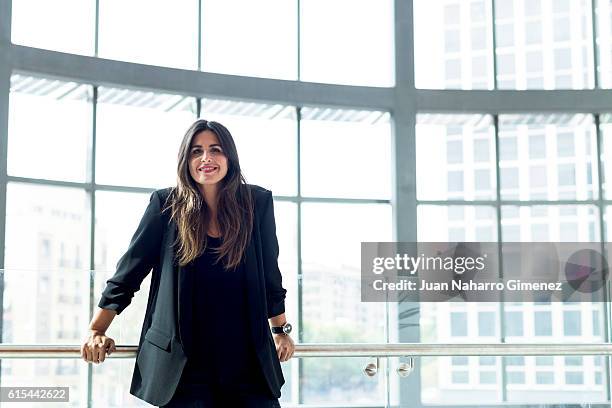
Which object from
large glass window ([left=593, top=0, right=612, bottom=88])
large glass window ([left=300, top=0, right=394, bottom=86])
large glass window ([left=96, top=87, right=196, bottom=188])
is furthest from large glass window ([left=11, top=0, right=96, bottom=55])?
large glass window ([left=593, top=0, right=612, bottom=88])

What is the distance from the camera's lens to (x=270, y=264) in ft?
8.61

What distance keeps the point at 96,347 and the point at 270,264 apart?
21.5 inches

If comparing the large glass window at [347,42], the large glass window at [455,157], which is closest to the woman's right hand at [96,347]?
the large glass window at [347,42]

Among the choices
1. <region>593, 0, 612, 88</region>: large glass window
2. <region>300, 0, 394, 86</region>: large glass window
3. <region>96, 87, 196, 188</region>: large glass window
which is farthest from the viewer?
<region>593, 0, 612, 88</region>: large glass window

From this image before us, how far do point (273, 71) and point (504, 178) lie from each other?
342 centimetres

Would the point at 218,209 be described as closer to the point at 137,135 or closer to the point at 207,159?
the point at 207,159

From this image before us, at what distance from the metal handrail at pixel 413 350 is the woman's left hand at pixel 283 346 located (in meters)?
0.13

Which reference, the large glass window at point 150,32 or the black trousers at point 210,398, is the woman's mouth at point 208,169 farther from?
the large glass window at point 150,32

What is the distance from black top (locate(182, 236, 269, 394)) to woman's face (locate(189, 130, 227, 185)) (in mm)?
213

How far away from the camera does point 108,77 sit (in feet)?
33.2

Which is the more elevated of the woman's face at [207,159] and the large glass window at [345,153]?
the large glass window at [345,153]

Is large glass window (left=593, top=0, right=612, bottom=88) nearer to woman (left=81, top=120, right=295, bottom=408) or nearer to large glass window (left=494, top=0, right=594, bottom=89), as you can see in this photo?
large glass window (left=494, top=0, right=594, bottom=89)

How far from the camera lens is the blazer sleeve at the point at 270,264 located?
262 cm

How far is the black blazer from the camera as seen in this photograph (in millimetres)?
2406
